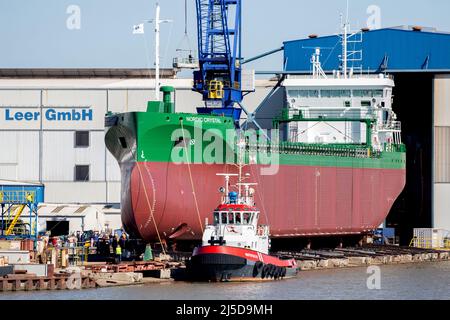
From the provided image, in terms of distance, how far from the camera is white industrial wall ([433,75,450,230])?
232 feet

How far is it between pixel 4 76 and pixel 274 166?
94.1 ft

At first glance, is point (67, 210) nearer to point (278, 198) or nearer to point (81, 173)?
point (81, 173)

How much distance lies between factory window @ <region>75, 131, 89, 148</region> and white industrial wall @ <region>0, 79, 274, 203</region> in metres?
0.20

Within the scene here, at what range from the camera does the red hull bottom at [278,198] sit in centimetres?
5288

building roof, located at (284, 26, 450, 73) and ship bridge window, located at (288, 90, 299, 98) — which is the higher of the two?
building roof, located at (284, 26, 450, 73)

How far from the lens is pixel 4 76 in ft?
266

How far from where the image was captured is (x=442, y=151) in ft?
234

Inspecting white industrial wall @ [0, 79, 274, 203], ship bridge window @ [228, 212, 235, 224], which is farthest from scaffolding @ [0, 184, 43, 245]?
white industrial wall @ [0, 79, 274, 203]

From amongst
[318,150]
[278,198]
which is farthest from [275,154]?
[318,150]

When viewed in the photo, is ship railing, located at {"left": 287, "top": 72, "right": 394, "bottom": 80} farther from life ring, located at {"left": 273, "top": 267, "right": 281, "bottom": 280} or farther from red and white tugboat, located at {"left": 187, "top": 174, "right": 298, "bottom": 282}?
red and white tugboat, located at {"left": 187, "top": 174, "right": 298, "bottom": 282}

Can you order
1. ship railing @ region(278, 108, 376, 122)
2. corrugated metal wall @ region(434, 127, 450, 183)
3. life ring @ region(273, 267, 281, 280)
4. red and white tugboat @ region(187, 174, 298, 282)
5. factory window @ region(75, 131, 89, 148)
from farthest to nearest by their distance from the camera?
factory window @ region(75, 131, 89, 148) < corrugated metal wall @ region(434, 127, 450, 183) < ship railing @ region(278, 108, 376, 122) < life ring @ region(273, 267, 281, 280) < red and white tugboat @ region(187, 174, 298, 282)

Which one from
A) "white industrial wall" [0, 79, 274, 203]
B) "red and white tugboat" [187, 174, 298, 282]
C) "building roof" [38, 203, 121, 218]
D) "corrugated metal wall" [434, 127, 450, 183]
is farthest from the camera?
"white industrial wall" [0, 79, 274, 203]

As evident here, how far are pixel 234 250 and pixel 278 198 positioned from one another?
47.4ft

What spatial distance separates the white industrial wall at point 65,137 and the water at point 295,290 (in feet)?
82.3
